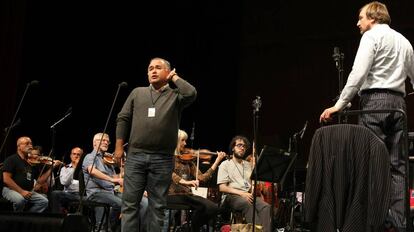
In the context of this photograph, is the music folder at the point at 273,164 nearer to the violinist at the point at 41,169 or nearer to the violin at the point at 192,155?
the violin at the point at 192,155

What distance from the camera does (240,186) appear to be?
246 inches

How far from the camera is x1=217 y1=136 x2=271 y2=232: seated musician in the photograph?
604 cm

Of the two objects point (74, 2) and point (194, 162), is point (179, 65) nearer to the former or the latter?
point (74, 2)

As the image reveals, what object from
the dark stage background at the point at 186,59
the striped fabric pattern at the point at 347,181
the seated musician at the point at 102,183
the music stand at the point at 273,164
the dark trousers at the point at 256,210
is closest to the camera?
the striped fabric pattern at the point at 347,181

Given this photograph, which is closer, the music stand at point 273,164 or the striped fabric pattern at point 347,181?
the striped fabric pattern at point 347,181

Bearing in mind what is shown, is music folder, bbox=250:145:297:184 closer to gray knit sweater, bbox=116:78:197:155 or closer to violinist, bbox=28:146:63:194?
gray knit sweater, bbox=116:78:197:155

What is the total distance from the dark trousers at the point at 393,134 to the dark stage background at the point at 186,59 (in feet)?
19.0

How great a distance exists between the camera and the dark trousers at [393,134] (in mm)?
3211

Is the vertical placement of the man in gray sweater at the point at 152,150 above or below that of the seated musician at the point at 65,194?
above

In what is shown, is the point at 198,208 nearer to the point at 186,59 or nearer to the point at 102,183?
the point at 102,183

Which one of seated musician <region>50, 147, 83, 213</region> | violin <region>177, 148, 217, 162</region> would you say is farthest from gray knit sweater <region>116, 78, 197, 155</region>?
seated musician <region>50, 147, 83, 213</region>

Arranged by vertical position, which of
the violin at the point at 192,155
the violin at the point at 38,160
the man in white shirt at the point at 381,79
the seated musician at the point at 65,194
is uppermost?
the man in white shirt at the point at 381,79

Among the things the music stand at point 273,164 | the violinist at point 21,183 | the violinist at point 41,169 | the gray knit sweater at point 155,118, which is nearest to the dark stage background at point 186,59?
the violinist at point 41,169

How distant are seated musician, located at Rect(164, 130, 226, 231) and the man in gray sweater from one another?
137cm
